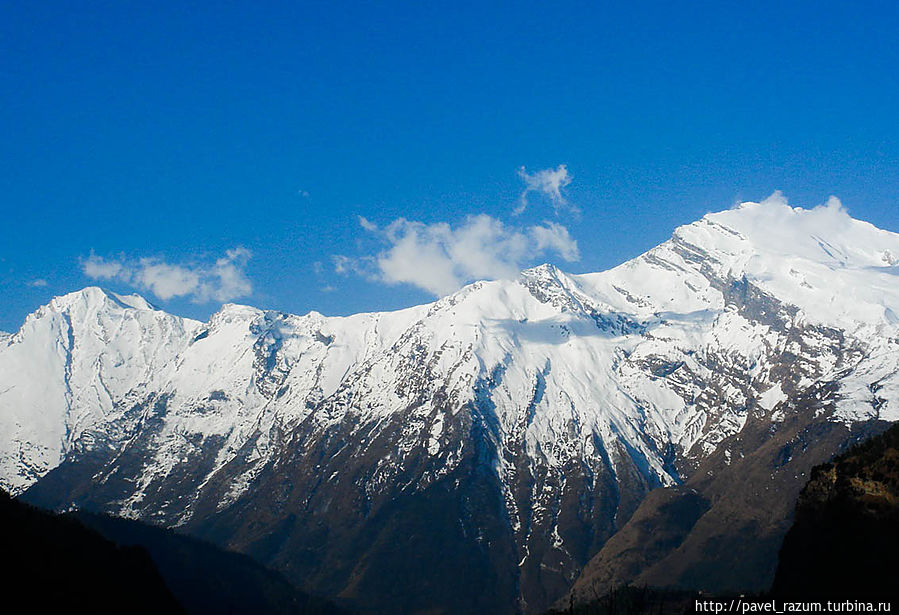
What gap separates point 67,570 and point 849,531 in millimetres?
131784

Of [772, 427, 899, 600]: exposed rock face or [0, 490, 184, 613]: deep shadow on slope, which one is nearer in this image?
[772, 427, 899, 600]: exposed rock face

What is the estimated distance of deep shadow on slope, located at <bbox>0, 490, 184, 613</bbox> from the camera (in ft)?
418

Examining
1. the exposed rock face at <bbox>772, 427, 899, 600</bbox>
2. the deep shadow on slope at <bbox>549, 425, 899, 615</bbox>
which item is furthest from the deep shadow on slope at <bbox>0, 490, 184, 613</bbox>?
the exposed rock face at <bbox>772, 427, 899, 600</bbox>

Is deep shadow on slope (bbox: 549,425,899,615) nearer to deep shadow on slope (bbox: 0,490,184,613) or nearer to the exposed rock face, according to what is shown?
the exposed rock face

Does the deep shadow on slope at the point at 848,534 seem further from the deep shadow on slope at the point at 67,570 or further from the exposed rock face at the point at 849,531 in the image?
the deep shadow on slope at the point at 67,570

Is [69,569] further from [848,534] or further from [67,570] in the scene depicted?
[848,534]

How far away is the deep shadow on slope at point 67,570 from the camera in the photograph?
127500 millimetres

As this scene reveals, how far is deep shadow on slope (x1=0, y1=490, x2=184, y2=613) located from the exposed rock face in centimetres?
11543

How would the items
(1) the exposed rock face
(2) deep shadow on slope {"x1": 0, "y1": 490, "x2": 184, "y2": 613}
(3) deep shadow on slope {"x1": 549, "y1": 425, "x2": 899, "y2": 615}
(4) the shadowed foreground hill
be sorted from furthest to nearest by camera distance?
(4) the shadowed foreground hill → (2) deep shadow on slope {"x1": 0, "y1": 490, "x2": 184, "y2": 613} → (1) the exposed rock face → (3) deep shadow on slope {"x1": 549, "y1": 425, "x2": 899, "y2": 615}

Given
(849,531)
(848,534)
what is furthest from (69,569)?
(849,531)

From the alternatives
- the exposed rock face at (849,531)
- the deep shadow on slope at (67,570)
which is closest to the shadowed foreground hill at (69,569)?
the deep shadow on slope at (67,570)

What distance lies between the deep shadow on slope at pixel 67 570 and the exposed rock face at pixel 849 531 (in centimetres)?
11543

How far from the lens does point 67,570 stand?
146 m

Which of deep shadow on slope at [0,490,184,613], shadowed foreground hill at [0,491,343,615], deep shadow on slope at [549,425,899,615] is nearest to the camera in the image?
deep shadow on slope at [549,425,899,615]
